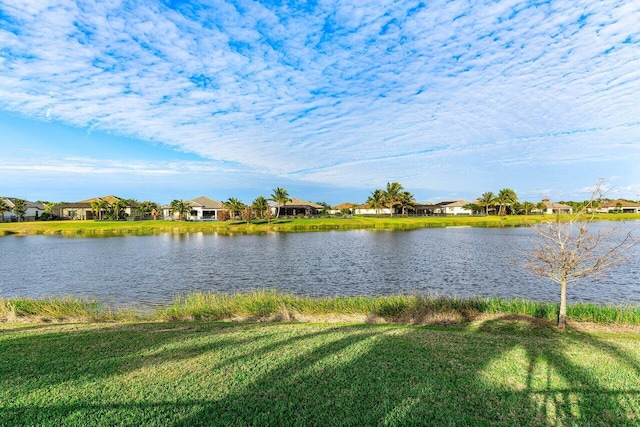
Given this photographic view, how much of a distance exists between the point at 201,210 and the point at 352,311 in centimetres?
9246

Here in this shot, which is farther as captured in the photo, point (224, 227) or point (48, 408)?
point (224, 227)

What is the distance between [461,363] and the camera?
7.10 m

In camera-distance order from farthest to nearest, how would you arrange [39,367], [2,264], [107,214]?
[107,214] → [2,264] → [39,367]

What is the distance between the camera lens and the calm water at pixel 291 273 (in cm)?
2141

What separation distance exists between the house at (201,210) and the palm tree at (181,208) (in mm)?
1572

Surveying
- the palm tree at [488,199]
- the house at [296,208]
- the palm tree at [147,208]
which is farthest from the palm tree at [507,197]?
the palm tree at [147,208]

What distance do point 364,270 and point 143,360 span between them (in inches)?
897

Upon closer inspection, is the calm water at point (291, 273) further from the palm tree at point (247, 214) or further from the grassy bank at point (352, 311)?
the palm tree at point (247, 214)

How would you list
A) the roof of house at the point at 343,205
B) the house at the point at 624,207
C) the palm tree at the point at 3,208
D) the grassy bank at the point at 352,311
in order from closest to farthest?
1. the grassy bank at the point at 352,311
2. the palm tree at the point at 3,208
3. the house at the point at 624,207
4. the roof of house at the point at 343,205

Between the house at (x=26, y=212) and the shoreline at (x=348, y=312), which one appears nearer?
the shoreline at (x=348, y=312)

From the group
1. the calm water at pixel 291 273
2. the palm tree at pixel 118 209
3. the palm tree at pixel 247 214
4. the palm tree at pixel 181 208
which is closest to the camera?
the calm water at pixel 291 273

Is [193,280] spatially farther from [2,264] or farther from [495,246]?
[495,246]

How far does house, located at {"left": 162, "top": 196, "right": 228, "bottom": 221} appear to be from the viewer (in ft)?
324

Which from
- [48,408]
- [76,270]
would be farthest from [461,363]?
[76,270]
